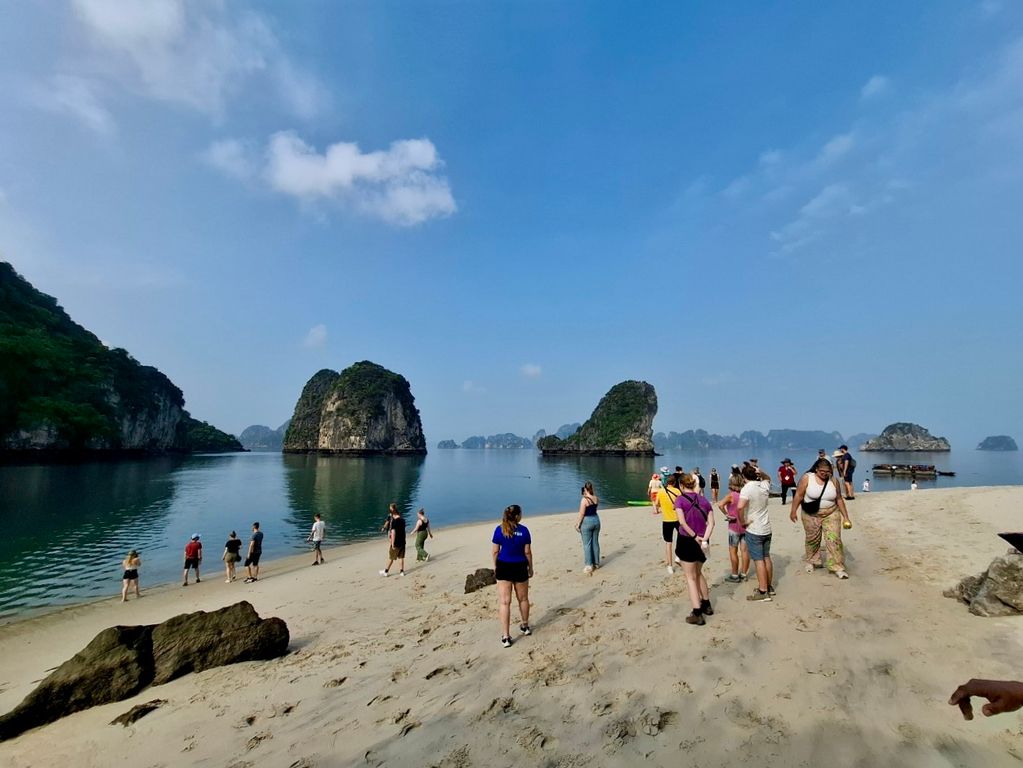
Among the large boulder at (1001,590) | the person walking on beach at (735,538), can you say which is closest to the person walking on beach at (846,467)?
the person walking on beach at (735,538)

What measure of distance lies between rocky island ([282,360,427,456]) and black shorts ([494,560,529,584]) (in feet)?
514

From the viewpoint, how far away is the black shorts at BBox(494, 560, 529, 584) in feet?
22.5

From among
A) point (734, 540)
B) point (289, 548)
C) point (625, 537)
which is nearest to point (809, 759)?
point (734, 540)

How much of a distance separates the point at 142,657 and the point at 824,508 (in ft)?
37.2

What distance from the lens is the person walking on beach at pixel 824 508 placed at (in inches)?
331

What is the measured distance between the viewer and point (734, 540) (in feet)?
29.7

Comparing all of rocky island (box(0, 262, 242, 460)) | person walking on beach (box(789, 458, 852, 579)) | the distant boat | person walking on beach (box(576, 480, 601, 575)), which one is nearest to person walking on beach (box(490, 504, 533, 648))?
person walking on beach (box(576, 480, 601, 575))

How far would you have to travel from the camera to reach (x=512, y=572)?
6875 millimetres

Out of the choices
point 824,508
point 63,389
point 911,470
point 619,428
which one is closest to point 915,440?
point 619,428

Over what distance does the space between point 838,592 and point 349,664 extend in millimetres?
7842

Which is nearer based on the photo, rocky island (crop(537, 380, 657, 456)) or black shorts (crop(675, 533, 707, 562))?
black shorts (crop(675, 533, 707, 562))

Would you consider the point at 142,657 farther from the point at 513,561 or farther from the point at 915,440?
the point at 915,440

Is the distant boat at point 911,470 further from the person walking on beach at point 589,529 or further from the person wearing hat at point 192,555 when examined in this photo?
the person wearing hat at point 192,555

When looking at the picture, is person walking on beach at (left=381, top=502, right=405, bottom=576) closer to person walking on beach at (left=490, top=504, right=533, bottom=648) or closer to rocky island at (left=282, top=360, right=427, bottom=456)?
person walking on beach at (left=490, top=504, right=533, bottom=648)
